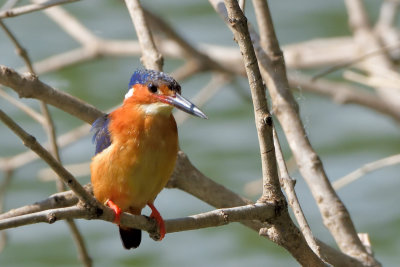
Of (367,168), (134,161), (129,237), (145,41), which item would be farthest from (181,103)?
(367,168)

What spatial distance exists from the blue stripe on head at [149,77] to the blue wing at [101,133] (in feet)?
0.66

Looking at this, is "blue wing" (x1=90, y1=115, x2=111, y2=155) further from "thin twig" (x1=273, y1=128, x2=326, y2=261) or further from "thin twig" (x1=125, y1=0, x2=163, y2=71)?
"thin twig" (x1=273, y1=128, x2=326, y2=261)

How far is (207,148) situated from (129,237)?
4924 millimetres

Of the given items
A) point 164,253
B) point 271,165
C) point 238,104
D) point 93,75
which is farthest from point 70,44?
point 271,165

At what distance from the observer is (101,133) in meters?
3.13

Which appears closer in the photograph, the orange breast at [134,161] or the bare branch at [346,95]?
the orange breast at [134,161]

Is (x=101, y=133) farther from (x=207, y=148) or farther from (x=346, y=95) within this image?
(x=207, y=148)

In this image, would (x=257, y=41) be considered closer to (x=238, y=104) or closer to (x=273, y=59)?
(x=273, y=59)

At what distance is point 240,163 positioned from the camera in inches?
318

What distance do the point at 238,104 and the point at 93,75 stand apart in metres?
1.48

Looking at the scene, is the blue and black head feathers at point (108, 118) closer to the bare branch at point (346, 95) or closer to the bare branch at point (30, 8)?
the bare branch at point (30, 8)

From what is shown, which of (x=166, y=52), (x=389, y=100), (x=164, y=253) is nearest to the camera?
(x=389, y=100)

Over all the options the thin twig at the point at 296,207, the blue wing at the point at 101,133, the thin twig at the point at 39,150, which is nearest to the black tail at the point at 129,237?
the blue wing at the point at 101,133

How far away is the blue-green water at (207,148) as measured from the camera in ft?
24.8
